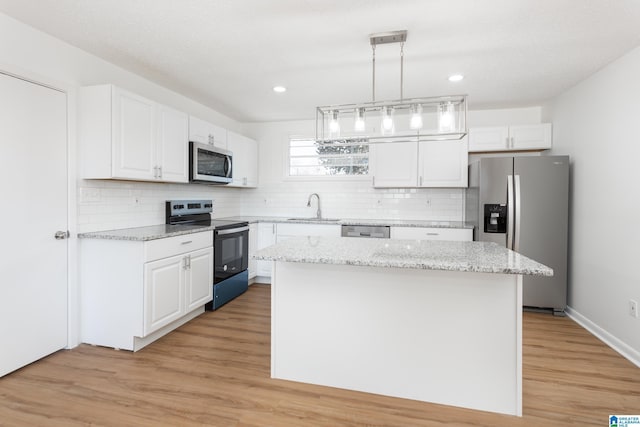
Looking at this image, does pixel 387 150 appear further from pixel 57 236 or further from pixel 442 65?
pixel 57 236

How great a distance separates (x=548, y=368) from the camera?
241 centimetres

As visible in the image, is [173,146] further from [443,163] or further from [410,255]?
[443,163]

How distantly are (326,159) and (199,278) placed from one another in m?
2.56

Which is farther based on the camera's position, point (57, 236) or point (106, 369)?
point (57, 236)

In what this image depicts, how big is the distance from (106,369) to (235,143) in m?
2.97

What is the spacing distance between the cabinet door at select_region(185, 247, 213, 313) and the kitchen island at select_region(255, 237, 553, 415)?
4.32ft

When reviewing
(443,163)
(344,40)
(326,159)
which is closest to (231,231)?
(326,159)

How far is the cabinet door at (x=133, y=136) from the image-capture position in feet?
8.79

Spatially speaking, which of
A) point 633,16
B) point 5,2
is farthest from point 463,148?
point 5,2

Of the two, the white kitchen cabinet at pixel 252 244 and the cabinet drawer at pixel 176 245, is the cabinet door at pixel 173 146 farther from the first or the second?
the white kitchen cabinet at pixel 252 244

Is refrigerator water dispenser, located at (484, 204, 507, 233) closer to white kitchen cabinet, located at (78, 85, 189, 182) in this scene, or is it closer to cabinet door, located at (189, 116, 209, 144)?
cabinet door, located at (189, 116, 209, 144)

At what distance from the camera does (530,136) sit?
401 cm

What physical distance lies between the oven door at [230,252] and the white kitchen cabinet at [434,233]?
6.07 feet

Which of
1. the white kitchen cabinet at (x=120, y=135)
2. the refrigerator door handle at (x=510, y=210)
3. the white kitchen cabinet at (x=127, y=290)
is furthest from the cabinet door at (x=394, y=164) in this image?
the white kitchen cabinet at (x=127, y=290)
